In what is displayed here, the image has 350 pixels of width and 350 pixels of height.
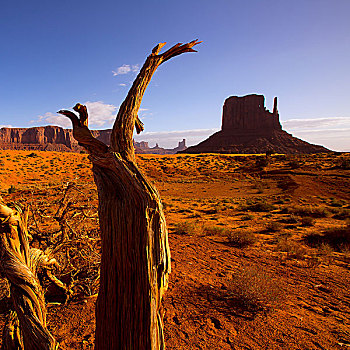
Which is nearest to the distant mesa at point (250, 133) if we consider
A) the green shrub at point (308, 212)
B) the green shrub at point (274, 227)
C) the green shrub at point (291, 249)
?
the green shrub at point (308, 212)

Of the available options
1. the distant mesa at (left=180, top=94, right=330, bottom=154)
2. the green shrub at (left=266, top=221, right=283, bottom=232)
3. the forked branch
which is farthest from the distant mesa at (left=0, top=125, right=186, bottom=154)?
the forked branch

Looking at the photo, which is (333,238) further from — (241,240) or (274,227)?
(241,240)

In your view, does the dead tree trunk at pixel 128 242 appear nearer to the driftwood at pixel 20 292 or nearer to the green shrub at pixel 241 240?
the driftwood at pixel 20 292

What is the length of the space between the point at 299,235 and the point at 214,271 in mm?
5513

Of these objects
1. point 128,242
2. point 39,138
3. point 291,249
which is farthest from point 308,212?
point 39,138

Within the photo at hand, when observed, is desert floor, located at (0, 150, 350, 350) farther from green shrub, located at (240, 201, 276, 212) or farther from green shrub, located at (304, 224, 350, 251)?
green shrub, located at (240, 201, 276, 212)

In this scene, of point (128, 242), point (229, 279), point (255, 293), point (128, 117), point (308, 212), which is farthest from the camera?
point (308, 212)

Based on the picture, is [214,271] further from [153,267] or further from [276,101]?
[276,101]

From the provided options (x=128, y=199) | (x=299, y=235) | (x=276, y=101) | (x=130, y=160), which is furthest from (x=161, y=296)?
(x=276, y=101)

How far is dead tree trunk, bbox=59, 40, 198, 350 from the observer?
147cm

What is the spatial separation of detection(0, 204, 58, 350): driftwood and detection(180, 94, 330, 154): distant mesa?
77.9 m

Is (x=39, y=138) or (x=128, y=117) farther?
(x=39, y=138)

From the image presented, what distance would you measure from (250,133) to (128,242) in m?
107

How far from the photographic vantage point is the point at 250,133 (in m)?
101
